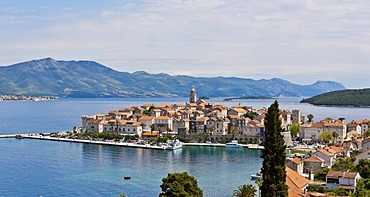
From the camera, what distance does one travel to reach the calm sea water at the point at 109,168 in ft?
104

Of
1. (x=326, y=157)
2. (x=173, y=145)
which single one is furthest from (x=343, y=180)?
(x=173, y=145)

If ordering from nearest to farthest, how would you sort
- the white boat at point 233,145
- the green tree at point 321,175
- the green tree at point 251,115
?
1. the green tree at point 321,175
2. the white boat at point 233,145
3. the green tree at point 251,115

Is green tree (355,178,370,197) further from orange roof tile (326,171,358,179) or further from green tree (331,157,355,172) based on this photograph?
green tree (331,157,355,172)

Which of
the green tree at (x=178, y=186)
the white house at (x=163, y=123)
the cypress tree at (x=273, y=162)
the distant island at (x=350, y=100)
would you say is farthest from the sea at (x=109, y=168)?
the distant island at (x=350, y=100)

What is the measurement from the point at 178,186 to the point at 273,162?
5.42 m

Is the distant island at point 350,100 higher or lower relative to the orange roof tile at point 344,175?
higher

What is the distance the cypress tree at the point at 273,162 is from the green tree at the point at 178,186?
495 centimetres

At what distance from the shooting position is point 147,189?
31.0 metres

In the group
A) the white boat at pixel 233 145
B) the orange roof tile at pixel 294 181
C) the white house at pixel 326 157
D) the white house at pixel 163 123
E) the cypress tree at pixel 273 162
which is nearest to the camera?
the cypress tree at pixel 273 162

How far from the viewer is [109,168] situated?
39969 millimetres

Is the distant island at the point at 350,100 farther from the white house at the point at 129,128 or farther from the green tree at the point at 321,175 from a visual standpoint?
the green tree at the point at 321,175

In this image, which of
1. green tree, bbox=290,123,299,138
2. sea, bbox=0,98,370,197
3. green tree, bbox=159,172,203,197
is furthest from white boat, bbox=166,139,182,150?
green tree, bbox=159,172,203,197

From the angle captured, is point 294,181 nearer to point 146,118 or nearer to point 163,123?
point 163,123

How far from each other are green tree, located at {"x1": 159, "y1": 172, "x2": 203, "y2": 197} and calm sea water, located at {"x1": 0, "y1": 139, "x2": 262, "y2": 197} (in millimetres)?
8368
